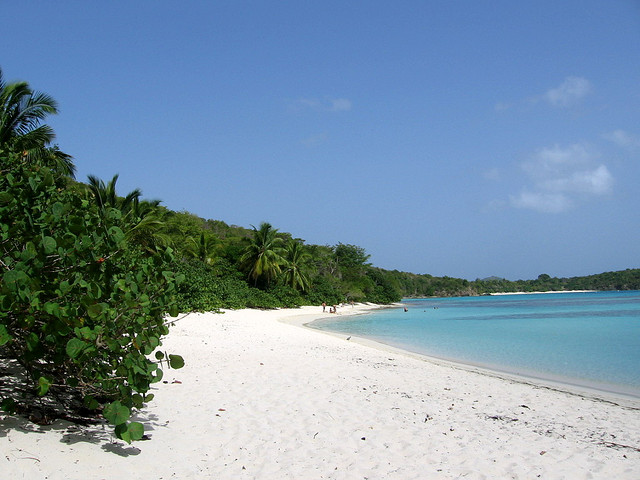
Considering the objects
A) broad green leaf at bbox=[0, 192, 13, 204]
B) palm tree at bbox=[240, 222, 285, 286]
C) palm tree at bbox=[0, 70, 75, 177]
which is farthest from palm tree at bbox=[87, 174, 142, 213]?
broad green leaf at bbox=[0, 192, 13, 204]

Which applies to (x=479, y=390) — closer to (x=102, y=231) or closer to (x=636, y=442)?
(x=636, y=442)

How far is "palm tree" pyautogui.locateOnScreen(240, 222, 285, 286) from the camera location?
35188mm

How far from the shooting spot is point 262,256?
116 ft

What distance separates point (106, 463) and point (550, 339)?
20382mm

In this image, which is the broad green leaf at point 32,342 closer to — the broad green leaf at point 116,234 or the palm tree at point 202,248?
the broad green leaf at point 116,234

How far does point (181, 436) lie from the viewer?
454 cm

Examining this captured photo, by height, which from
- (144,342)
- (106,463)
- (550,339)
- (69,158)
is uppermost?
(69,158)

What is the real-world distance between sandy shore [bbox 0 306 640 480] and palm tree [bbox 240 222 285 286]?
2633cm

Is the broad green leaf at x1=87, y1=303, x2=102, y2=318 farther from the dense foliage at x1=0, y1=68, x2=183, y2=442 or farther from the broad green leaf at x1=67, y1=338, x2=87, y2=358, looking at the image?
the broad green leaf at x1=67, y1=338, x2=87, y2=358

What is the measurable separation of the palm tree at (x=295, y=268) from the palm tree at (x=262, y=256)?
3493 mm

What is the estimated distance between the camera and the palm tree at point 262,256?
35.2m

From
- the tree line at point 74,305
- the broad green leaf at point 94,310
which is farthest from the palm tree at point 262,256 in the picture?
the broad green leaf at point 94,310

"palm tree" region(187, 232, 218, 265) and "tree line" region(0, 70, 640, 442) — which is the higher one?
"palm tree" region(187, 232, 218, 265)

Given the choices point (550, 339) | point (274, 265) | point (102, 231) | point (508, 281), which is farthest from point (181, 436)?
point (508, 281)
